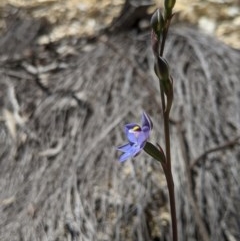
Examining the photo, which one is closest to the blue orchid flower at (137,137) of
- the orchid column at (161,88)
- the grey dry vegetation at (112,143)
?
the orchid column at (161,88)

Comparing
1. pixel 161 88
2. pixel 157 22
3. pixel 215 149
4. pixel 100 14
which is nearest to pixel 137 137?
pixel 161 88

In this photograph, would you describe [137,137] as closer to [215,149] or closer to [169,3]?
[169,3]

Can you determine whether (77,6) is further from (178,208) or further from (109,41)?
(178,208)

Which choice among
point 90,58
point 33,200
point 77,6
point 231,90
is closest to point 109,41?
point 90,58

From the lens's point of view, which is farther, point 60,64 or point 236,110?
point 60,64

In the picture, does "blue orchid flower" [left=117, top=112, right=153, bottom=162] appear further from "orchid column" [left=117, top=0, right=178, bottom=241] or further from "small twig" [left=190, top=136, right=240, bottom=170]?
"small twig" [left=190, top=136, right=240, bottom=170]

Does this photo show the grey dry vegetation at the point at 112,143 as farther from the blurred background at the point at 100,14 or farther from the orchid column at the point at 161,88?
the orchid column at the point at 161,88
